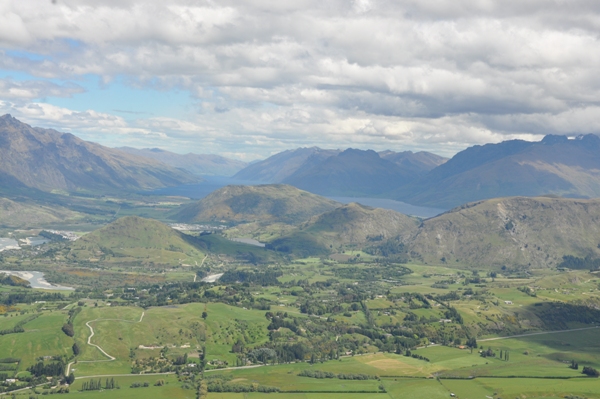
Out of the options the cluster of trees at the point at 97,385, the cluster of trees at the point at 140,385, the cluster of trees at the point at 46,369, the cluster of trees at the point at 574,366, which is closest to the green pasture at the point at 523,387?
the cluster of trees at the point at 574,366

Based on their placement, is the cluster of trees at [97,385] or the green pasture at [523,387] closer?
the cluster of trees at [97,385]

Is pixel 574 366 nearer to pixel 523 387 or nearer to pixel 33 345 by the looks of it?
pixel 523 387

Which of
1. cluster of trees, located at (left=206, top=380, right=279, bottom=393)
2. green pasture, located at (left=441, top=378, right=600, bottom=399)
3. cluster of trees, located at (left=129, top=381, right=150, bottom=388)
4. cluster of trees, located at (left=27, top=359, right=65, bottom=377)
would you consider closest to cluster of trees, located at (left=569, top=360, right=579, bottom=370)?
green pasture, located at (left=441, top=378, right=600, bottom=399)

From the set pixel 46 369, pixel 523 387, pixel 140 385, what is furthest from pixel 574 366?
pixel 46 369

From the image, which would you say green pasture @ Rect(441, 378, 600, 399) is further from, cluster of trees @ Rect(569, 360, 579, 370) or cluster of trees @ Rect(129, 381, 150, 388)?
cluster of trees @ Rect(129, 381, 150, 388)

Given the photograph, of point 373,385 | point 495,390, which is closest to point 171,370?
point 373,385

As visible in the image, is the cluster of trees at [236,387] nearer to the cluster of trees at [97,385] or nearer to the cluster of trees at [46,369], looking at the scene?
the cluster of trees at [97,385]

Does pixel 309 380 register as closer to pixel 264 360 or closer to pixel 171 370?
pixel 264 360

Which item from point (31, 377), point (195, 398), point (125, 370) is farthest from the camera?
point (125, 370)

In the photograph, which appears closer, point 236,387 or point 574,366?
point 236,387

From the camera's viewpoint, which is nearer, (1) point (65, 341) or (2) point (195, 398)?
(2) point (195, 398)

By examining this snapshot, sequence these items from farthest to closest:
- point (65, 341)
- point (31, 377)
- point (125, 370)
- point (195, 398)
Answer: point (65, 341) < point (125, 370) < point (31, 377) < point (195, 398)
